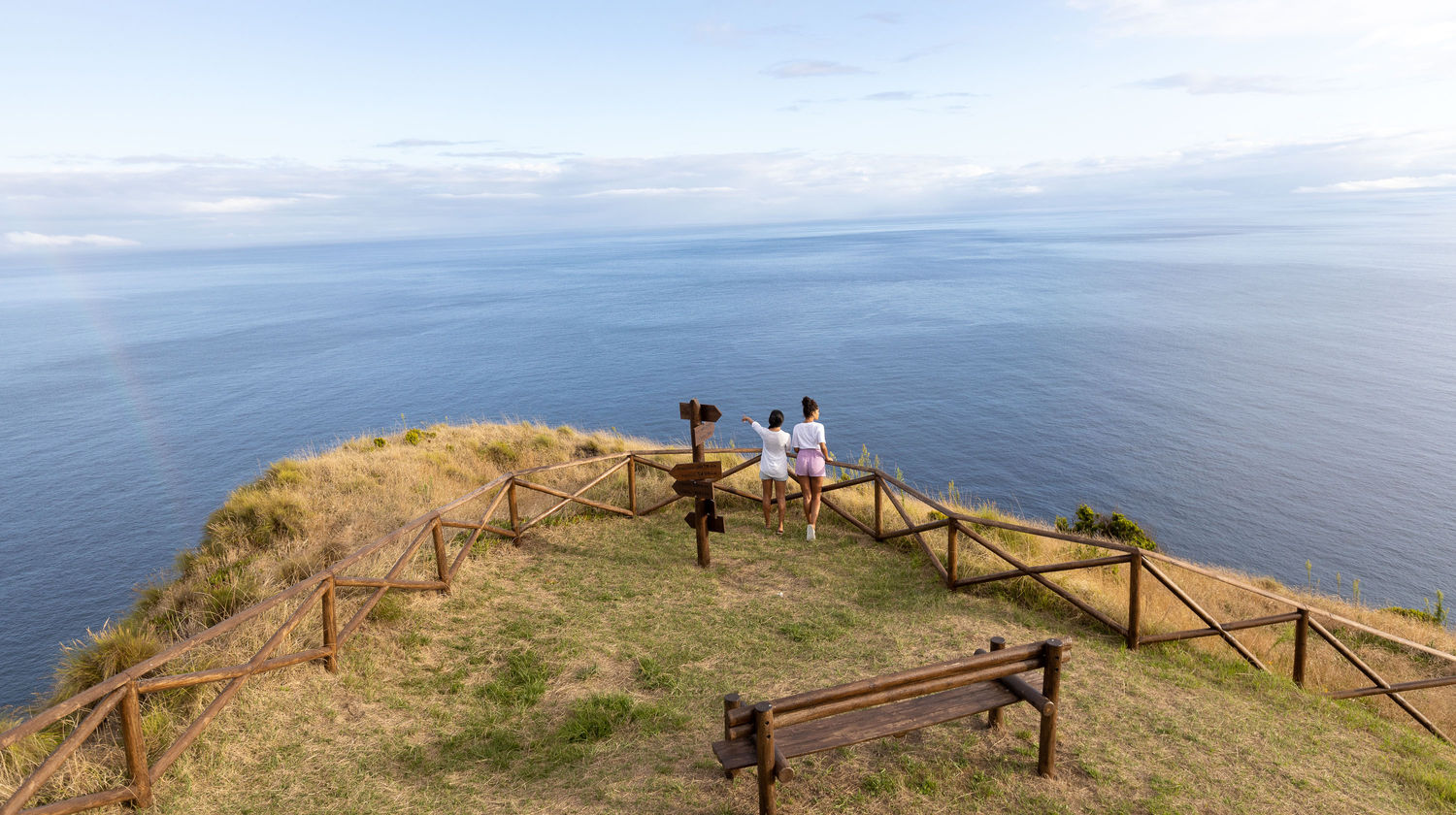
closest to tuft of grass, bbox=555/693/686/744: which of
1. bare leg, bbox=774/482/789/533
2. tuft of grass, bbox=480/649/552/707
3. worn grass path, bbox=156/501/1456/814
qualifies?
worn grass path, bbox=156/501/1456/814

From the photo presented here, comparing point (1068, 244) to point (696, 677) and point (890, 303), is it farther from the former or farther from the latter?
Result: point (696, 677)

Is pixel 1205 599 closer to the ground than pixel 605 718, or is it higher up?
closer to the ground

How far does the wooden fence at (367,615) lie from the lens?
17.9 ft

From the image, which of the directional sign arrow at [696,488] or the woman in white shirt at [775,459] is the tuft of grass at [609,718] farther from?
the woman in white shirt at [775,459]

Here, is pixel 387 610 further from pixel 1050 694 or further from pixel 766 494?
pixel 1050 694

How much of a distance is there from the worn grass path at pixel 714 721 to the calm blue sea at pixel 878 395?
20.3 m

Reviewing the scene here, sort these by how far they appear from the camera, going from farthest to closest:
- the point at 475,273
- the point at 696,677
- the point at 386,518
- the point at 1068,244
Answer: the point at 1068,244
the point at 475,273
the point at 386,518
the point at 696,677

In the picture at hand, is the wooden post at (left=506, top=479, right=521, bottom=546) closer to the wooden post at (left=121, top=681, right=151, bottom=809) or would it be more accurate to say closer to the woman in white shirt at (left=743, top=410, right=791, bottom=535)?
the woman in white shirt at (left=743, top=410, right=791, bottom=535)

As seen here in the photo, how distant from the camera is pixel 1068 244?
601 feet

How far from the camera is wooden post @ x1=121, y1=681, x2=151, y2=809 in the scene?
5551mm

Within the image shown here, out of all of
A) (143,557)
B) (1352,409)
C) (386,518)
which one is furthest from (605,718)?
(1352,409)

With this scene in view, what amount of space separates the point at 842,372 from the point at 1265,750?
46.8 metres

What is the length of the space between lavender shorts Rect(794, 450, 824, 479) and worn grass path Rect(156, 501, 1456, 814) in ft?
4.67

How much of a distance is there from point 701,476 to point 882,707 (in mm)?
5040
